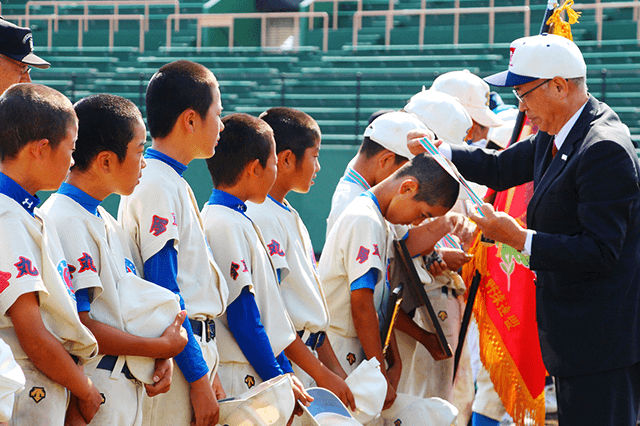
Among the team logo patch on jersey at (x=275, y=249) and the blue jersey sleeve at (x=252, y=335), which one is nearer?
the blue jersey sleeve at (x=252, y=335)

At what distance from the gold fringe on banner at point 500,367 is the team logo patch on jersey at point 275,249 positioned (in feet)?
4.85

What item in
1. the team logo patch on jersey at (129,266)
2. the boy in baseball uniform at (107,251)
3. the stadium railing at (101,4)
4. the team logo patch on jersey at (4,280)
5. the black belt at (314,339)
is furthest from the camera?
the stadium railing at (101,4)

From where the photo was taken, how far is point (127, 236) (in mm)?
2145

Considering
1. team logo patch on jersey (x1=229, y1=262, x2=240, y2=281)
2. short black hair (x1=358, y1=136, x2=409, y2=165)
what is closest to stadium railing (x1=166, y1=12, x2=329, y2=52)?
short black hair (x1=358, y1=136, x2=409, y2=165)

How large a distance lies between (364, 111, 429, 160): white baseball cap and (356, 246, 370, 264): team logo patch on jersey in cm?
66

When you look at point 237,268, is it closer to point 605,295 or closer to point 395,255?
point 395,255

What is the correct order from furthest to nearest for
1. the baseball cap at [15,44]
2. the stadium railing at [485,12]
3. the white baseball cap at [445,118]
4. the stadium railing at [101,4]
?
the stadium railing at [101,4], the stadium railing at [485,12], the white baseball cap at [445,118], the baseball cap at [15,44]

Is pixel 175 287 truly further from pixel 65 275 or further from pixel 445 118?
pixel 445 118

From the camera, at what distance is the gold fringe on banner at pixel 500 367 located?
351cm

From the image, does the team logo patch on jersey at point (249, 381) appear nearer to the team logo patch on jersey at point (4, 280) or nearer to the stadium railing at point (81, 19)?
the team logo patch on jersey at point (4, 280)

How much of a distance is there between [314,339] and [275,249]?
14.9 inches

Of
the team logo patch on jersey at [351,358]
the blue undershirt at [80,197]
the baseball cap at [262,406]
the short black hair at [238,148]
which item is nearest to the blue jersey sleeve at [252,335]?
the baseball cap at [262,406]

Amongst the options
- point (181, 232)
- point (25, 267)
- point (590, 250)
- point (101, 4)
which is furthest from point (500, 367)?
point (101, 4)

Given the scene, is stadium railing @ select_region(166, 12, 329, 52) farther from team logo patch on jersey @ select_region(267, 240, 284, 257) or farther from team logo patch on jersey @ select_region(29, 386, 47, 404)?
team logo patch on jersey @ select_region(29, 386, 47, 404)
